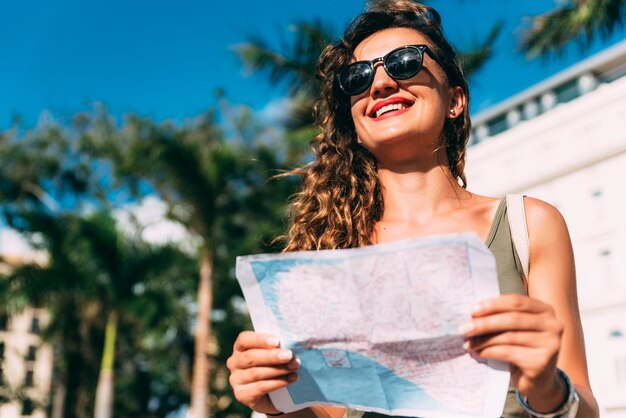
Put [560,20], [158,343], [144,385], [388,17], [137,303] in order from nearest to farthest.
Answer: [388,17], [560,20], [137,303], [158,343], [144,385]

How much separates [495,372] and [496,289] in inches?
6.7

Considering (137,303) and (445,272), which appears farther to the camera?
(137,303)

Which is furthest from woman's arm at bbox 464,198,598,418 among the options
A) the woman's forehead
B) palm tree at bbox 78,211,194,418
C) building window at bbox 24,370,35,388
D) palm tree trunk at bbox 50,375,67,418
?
building window at bbox 24,370,35,388

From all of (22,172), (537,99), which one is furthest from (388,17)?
(537,99)

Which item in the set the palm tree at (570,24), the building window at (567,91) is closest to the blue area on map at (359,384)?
the palm tree at (570,24)

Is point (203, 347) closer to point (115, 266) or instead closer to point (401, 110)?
point (115, 266)

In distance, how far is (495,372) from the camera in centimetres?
131

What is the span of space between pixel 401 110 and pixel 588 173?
28.4 m

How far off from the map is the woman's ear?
3.31 feet

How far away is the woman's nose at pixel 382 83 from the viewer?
1943 mm

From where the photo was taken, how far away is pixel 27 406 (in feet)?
85.3

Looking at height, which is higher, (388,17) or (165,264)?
(165,264)

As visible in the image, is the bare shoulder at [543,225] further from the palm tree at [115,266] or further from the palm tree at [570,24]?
the palm tree at [115,266]

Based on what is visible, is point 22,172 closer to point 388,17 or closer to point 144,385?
point 144,385
